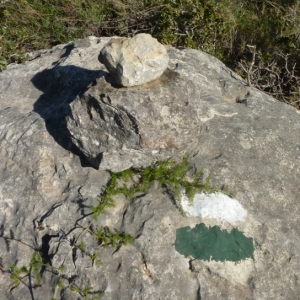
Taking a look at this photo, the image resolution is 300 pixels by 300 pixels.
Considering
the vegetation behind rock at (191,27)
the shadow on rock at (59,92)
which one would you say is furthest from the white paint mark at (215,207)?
the vegetation behind rock at (191,27)

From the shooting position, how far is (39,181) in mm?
2807

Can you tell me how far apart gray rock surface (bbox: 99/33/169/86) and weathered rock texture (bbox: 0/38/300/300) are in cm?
8

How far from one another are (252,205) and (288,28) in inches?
117

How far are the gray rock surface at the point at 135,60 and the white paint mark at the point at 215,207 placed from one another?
80 centimetres

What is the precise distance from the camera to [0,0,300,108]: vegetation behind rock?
4492 mm

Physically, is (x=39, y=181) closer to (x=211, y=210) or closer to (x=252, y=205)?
(x=211, y=210)

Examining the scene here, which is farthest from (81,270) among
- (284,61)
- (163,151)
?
(284,61)

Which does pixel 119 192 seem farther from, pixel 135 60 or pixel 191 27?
pixel 191 27

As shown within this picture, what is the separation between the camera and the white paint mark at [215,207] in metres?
2.57

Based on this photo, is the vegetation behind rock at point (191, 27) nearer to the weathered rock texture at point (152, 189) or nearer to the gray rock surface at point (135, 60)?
the weathered rock texture at point (152, 189)

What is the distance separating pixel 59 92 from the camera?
345 cm

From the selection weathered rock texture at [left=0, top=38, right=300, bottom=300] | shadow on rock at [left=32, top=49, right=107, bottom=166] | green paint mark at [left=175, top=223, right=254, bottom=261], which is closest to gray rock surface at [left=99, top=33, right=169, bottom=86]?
weathered rock texture at [left=0, top=38, right=300, bottom=300]

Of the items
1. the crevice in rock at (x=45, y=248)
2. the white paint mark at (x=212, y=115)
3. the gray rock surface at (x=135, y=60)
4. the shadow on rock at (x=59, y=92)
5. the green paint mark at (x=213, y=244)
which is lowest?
the green paint mark at (x=213, y=244)

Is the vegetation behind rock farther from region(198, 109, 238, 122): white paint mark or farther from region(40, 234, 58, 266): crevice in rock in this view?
region(40, 234, 58, 266): crevice in rock
